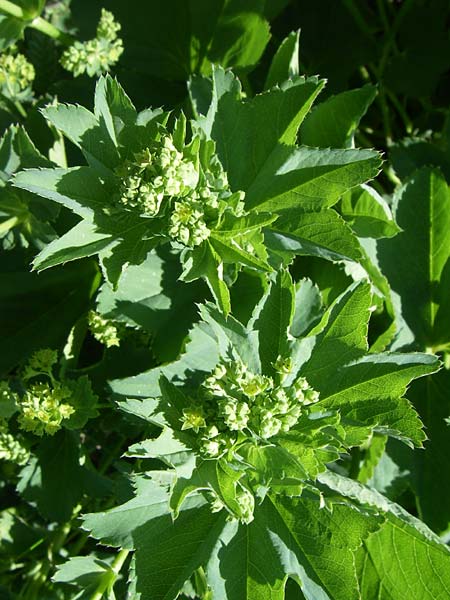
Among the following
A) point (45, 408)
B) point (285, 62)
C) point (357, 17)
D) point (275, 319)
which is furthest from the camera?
point (357, 17)

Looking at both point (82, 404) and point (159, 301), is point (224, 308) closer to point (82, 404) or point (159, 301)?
point (159, 301)

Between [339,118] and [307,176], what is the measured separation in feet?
1.10

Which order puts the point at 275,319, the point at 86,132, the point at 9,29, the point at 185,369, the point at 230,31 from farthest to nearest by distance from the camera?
the point at 230,31, the point at 9,29, the point at 185,369, the point at 275,319, the point at 86,132

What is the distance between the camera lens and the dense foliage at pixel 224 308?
4.94ft

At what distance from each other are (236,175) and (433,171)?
0.78m

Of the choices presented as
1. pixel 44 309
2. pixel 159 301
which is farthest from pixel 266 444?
pixel 44 309

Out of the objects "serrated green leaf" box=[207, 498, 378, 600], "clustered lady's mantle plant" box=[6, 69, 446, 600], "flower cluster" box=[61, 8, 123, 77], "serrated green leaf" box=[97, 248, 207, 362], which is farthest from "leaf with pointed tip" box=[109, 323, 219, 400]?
"flower cluster" box=[61, 8, 123, 77]

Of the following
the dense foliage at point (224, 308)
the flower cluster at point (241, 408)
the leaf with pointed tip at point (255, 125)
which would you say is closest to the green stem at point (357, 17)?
the dense foliage at point (224, 308)

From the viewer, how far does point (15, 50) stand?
103 inches

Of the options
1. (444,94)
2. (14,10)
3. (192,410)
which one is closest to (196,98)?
(14,10)

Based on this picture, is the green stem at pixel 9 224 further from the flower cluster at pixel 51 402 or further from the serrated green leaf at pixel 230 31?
the serrated green leaf at pixel 230 31

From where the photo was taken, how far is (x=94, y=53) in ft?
7.10

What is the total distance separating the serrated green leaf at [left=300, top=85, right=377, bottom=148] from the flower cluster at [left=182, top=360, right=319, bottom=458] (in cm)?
73

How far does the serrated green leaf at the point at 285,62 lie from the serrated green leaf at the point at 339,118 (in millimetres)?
137
